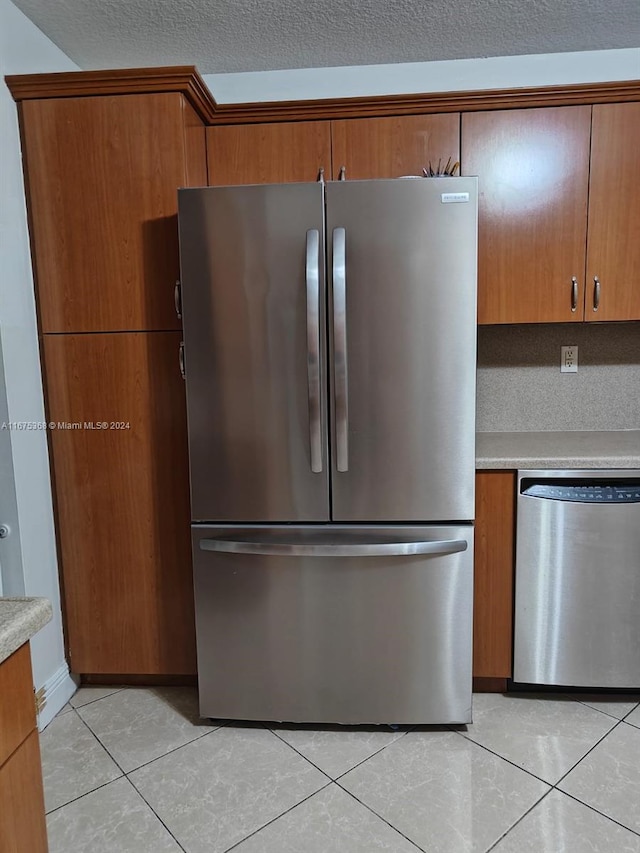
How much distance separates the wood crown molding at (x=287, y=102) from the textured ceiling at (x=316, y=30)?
0.26 metres

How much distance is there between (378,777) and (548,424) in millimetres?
1568

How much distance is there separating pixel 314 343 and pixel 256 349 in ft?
0.63

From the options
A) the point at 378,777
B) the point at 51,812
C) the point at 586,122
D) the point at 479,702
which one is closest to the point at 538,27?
the point at 586,122

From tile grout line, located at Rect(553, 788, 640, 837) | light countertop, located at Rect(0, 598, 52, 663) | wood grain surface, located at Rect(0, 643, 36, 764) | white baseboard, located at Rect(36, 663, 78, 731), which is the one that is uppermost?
light countertop, located at Rect(0, 598, 52, 663)

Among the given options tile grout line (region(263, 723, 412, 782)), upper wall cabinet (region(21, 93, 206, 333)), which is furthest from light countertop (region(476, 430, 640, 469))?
upper wall cabinet (region(21, 93, 206, 333))

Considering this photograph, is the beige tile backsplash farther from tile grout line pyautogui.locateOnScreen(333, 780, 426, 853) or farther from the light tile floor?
tile grout line pyautogui.locateOnScreen(333, 780, 426, 853)

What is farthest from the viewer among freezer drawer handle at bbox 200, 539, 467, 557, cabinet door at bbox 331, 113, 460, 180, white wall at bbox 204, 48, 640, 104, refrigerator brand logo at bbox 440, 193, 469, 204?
white wall at bbox 204, 48, 640, 104

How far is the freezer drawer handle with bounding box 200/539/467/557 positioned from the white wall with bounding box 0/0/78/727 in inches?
29.6

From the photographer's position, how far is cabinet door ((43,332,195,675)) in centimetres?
200

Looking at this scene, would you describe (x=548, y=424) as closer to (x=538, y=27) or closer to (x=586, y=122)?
(x=586, y=122)

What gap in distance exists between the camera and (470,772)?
5.66 ft

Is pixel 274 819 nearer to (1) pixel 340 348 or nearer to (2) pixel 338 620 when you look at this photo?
(2) pixel 338 620

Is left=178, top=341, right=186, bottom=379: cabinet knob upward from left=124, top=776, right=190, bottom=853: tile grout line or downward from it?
upward

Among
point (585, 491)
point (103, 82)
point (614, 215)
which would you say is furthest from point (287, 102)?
point (585, 491)
